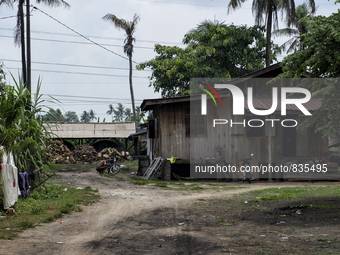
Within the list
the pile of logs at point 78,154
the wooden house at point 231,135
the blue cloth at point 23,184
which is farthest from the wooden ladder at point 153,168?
the pile of logs at point 78,154

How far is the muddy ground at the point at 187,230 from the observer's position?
5340 mm

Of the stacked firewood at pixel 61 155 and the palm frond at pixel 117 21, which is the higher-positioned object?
the palm frond at pixel 117 21

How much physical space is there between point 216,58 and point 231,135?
1246 centimetres

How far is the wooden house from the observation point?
53.8ft

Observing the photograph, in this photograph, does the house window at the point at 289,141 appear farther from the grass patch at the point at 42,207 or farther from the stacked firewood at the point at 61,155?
the stacked firewood at the point at 61,155

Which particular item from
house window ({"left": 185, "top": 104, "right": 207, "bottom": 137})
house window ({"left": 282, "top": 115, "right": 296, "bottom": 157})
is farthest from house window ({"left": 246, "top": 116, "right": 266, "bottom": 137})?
house window ({"left": 185, "top": 104, "right": 207, "bottom": 137})

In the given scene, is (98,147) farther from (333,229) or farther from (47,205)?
(333,229)

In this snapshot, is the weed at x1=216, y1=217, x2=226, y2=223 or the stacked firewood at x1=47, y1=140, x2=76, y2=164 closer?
the weed at x1=216, y1=217, x2=226, y2=223

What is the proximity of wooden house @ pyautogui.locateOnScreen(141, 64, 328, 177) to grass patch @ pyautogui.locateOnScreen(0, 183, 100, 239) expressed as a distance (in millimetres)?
6618

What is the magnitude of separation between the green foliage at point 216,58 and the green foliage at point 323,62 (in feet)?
60.0

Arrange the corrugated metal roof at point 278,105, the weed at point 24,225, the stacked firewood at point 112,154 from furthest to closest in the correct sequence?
the stacked firewood at point 112,154
the corrugated metal roof at point 278,105
the weed at point 24,225

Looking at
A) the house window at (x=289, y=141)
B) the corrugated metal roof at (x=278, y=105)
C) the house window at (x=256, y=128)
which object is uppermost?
the corrugated metal roof at (x=278, y=105)

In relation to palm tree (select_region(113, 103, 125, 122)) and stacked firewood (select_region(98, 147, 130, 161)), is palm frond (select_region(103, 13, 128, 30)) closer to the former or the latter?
stacked firewood (select_region(98, 147, 130, 161))

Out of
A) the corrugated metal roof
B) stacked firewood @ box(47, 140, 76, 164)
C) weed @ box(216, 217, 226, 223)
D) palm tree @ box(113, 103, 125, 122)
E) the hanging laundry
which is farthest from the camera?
palm tree @ box(113, 103, 125, 122)
